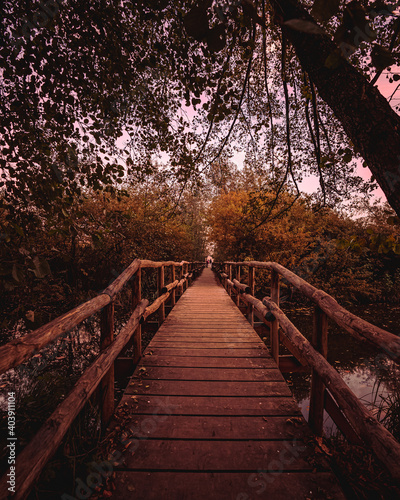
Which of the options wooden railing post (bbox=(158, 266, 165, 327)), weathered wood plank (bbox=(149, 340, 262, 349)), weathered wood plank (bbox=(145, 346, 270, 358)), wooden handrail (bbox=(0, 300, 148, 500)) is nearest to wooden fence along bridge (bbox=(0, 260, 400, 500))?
wooden handrail (bbox=(0, 300, 148, 500))

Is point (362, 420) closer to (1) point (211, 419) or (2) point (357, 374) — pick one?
(1) point (211, 419)

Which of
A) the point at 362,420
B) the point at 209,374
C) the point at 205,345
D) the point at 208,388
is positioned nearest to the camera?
the point at 362,420

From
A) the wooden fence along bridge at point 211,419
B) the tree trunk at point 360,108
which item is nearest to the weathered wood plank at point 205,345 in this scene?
the wooden fence along bridge at point 211,419

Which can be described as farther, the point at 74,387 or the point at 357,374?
the point at 357,374

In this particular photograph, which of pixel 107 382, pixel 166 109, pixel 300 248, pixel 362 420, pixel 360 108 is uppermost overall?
pixel 166 109

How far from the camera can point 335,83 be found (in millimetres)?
1587

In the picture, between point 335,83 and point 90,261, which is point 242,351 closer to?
point 335,83

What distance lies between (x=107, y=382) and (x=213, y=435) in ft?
2.99

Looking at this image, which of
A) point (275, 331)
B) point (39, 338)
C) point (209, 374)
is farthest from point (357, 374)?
point (39, 338)

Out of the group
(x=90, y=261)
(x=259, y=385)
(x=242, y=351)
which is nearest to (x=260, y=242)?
(x=90, y=261)

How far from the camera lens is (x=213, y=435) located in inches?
69.8

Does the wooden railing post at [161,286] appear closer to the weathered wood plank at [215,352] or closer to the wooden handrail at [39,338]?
the weathered wood plank at [215,352]

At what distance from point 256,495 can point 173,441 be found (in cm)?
62

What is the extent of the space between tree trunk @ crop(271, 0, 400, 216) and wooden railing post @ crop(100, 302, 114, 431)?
2158mm
